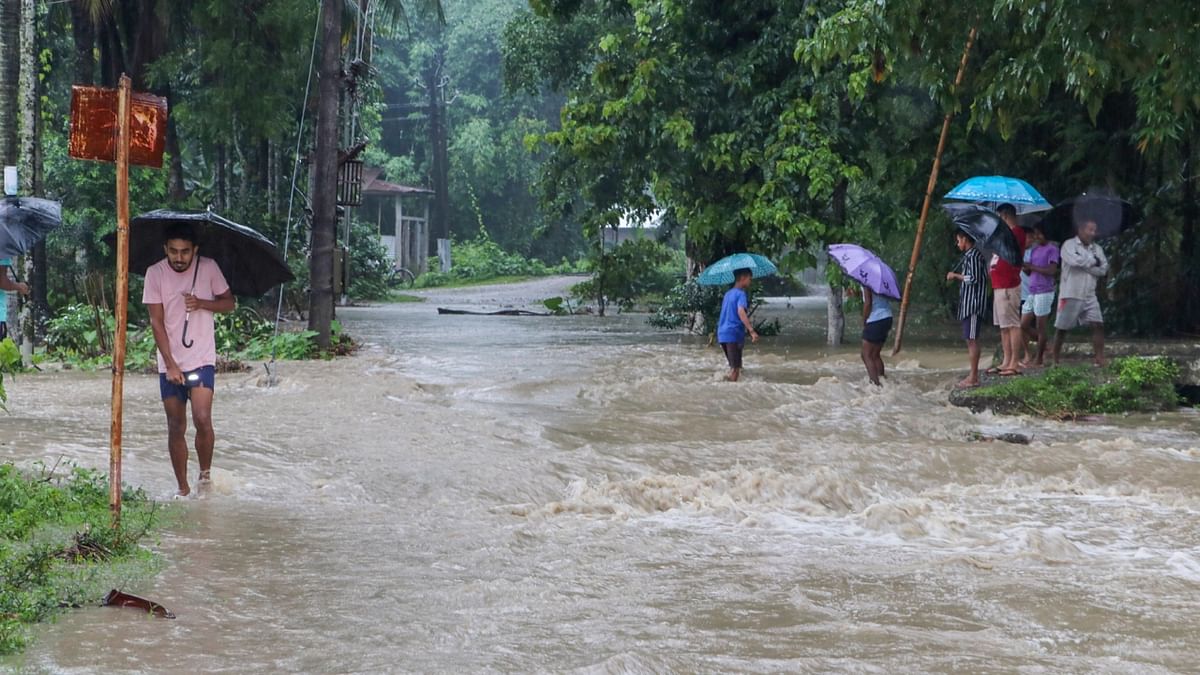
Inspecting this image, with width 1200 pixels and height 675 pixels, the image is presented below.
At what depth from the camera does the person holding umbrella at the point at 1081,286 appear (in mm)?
14305

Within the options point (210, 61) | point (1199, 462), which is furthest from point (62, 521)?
point (210, 61)

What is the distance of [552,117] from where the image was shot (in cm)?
6209

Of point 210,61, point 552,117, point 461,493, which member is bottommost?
point 461,493

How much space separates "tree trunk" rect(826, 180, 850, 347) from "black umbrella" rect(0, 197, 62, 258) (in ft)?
33.7

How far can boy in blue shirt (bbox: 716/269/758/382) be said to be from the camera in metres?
14.8

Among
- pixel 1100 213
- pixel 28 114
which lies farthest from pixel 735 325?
pixel 28 114

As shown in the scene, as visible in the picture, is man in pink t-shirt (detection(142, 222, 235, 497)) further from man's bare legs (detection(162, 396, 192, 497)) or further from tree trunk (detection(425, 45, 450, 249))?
tree trunk (detection(425, 45, 450, 249))

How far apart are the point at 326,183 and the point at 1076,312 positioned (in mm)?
10481

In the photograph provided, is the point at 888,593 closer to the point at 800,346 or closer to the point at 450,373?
the point at 450,373

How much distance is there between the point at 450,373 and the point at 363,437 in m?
5.63

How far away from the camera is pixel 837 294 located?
20.3 meters

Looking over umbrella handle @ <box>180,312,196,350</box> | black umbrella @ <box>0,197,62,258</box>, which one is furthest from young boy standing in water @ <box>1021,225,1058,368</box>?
black umbrella @ <box>0,197,62,258</box>

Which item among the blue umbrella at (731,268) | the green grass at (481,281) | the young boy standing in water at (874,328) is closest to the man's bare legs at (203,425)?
the young boy standing in water at (874,328)

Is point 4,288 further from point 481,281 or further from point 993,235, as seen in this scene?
point 481,281
